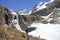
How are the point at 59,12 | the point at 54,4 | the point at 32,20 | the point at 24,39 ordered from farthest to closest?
the point at 54,4 → the point at 59,12 → the point at 32,20 → the point at 24,39

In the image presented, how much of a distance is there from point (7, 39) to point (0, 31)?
1.45 feet

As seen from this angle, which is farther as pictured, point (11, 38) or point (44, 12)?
point (44, 12)

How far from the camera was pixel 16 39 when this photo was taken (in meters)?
6.83

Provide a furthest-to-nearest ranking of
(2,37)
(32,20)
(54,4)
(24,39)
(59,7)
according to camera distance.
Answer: (54,4) → (59,7) → (32,20) → (24,39) → (2,37)

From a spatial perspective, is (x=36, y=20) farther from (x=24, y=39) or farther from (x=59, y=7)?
(x=24, y=39)

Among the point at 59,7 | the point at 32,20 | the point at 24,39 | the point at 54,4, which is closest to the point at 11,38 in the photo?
the point at 24,39

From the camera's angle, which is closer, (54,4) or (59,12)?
(59,12)

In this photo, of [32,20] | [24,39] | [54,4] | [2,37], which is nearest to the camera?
[2,37]

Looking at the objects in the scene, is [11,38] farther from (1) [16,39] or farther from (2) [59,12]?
(2) [59,12]

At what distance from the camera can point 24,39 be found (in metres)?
7.72

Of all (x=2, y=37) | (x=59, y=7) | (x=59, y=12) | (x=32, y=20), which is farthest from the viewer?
(x=59, y=7)

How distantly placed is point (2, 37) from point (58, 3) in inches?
5464

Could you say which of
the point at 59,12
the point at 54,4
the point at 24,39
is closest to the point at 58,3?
the point at 54,4

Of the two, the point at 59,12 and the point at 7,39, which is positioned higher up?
the point at 59,12
